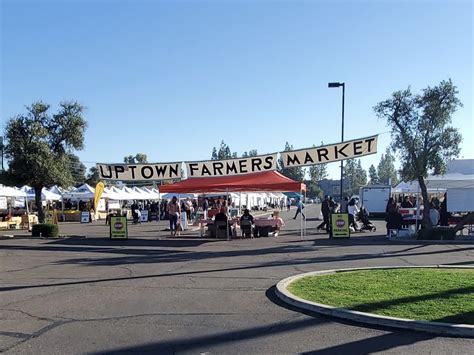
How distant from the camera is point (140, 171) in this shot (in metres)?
22.6

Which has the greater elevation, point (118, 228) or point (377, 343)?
point (118, 228)

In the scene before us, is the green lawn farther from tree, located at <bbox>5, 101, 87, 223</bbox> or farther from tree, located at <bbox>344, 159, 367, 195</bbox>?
tree, located at <bbox>344, 159, 367, 195</bbox>

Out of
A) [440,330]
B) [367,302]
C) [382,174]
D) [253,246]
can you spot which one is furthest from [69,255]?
[382,174]

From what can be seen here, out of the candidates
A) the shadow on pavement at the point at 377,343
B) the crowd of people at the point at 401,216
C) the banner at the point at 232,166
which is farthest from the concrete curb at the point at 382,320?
the crowd of people at the point at 401,216

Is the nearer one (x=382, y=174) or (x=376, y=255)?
(x=376, y=255)

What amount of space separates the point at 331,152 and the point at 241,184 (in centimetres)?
404

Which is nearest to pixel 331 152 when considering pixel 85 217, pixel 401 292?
pixel 401 292

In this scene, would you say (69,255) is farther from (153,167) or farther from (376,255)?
(376,255)

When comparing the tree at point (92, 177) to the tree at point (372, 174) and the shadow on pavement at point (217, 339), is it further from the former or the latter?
the shadow on pavement at point (217, 339)

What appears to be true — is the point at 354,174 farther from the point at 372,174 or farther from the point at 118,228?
the point at 118,228

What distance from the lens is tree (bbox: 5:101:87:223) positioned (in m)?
24.5

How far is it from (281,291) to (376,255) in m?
7.27

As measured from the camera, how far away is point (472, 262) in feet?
44.9

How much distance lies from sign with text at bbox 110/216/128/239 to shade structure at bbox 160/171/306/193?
248cm
